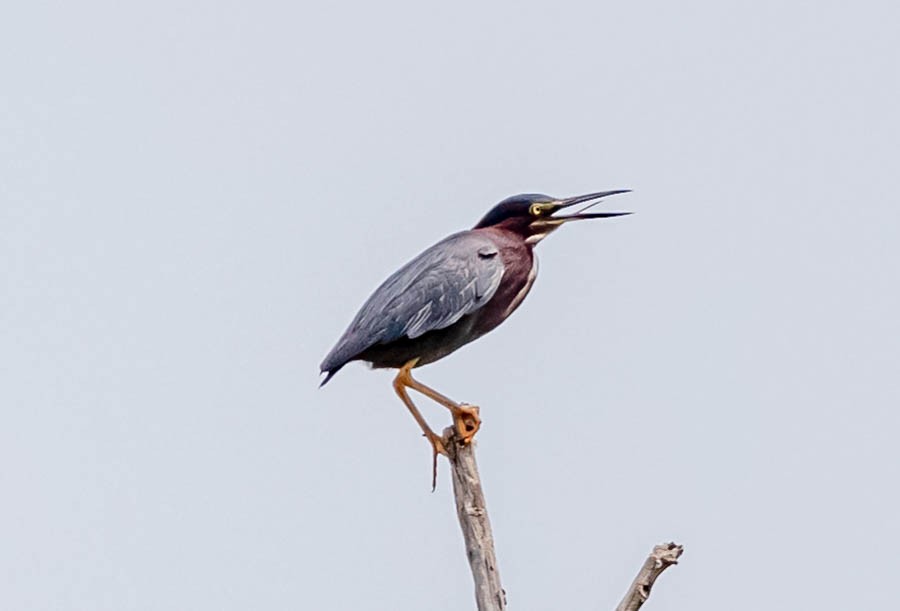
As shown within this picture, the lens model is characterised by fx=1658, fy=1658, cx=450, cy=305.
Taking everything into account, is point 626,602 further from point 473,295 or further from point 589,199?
point 589,199

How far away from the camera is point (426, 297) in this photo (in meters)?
8.88

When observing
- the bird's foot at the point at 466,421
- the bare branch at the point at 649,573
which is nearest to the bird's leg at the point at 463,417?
the bird's foot at the point at 466,421

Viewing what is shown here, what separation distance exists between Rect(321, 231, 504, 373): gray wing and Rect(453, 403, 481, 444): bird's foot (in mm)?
631

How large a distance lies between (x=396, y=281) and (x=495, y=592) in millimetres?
2130

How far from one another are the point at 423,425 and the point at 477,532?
1.15m

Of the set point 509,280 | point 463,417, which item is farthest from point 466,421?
point 509,280

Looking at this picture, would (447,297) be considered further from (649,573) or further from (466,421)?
(649,573)

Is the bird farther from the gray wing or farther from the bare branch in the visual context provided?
the bare branch

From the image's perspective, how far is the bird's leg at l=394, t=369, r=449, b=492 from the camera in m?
8.62

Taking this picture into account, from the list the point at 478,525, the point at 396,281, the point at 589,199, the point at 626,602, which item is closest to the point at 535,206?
the point at 589,199

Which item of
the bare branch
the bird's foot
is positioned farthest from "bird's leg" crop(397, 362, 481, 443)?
the bare branch

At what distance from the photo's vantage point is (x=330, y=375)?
348 inches

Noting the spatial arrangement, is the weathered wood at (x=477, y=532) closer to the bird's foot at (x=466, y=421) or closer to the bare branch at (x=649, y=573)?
the bird's foot at (x=466, y=421)

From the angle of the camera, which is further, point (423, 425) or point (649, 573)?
point (423, 425)
